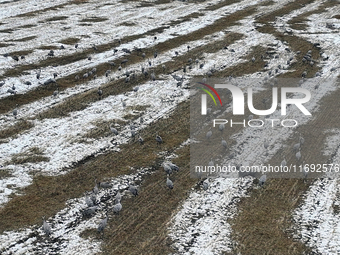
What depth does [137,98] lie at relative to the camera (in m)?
23.2

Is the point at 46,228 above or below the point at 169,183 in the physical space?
above

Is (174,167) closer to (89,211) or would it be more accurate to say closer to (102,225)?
(89,211)

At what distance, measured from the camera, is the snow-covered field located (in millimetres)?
13266

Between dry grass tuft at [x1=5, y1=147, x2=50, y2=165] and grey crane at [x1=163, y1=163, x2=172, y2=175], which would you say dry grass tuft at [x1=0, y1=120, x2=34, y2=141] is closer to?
dry grass tuft at [x1=5, y1=147, x2=50, y2=165]

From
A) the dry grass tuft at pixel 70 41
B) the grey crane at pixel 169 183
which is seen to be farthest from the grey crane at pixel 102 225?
the dry grass tuft at pixel 70 41

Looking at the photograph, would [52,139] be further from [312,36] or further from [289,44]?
[312,36]

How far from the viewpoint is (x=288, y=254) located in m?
Result: 12.3

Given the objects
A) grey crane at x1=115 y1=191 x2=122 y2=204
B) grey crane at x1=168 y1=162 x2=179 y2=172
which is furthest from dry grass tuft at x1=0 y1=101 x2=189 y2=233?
grey crane at x1=168 y1=162 x2=179 y2=172

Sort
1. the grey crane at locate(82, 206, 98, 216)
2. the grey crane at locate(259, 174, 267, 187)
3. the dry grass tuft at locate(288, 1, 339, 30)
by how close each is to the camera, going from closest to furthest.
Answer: the grey crane at locate(82, 206, 98, 216), the grey crane at locate(259, 174, 267, 187), the dry grass tuft at locate(288, 1, 339, 30)

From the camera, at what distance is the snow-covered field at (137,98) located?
13.3 metres

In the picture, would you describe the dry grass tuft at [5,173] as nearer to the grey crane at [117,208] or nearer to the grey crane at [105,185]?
the grey crane at [105,185]

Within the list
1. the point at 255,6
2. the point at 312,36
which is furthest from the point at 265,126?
the point at 255,6

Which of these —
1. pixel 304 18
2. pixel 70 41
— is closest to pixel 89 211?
pixel 70 41

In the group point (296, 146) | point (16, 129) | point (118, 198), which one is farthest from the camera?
point (16, 129)
